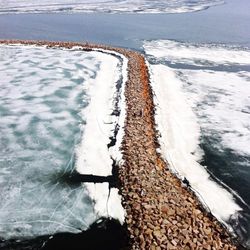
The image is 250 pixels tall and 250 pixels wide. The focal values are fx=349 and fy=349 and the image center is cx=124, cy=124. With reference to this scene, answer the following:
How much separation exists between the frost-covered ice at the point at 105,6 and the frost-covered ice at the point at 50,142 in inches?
856

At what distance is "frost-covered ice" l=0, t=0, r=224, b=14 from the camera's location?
35.0 meters

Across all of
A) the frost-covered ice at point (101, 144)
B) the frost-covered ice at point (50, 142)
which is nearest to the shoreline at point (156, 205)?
the frost-covered ice at point (101, 144)

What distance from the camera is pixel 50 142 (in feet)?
28.1

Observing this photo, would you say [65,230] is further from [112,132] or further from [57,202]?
Result: [112,132]

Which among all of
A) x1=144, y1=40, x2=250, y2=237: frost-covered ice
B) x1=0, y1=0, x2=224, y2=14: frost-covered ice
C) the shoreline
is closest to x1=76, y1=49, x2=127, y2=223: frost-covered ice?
the shoreline

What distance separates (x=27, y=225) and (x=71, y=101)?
557cm

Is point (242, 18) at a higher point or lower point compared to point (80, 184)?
lower

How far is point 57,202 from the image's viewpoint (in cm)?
659

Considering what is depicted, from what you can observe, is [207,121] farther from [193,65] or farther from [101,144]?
[193,65]

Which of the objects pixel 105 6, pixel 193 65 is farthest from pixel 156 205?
pixel 105 6

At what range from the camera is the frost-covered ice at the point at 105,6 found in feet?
115

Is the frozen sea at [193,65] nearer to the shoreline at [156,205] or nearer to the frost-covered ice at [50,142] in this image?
the shoreline at [156,205]

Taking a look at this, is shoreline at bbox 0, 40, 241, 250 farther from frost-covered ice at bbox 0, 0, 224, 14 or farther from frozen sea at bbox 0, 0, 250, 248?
frost-covered ice at bbox 0, 0, 224, 14

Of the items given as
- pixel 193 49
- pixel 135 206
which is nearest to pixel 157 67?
pixel 193 49
